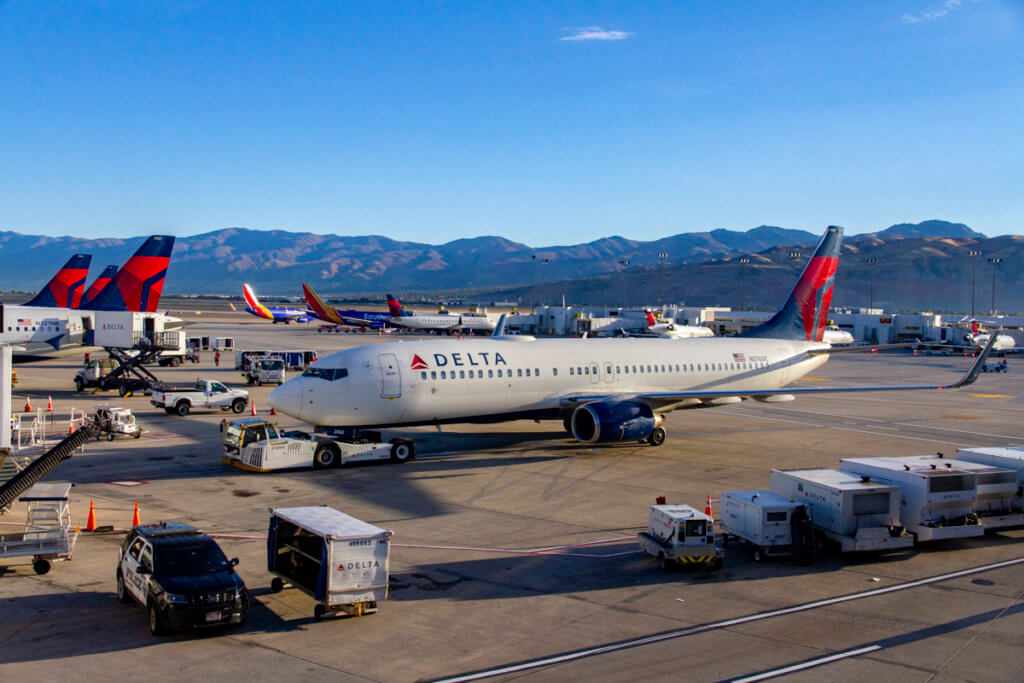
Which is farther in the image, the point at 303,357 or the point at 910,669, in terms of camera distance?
the point at 303,357

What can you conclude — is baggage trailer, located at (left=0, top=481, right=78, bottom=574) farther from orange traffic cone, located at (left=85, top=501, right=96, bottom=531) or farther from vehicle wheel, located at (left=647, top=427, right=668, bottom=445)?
vehicle wheel, located at (left=647, top=427, right=668, bottom=445)

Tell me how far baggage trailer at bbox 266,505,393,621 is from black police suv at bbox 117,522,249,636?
1.36 metres

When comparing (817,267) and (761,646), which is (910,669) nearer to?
(761,646)

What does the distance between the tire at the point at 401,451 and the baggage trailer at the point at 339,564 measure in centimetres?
1400

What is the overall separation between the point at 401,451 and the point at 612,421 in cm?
810

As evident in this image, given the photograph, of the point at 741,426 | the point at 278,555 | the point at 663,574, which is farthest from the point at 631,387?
the point at 278,555

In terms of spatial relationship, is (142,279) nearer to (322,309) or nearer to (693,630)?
(693,630)

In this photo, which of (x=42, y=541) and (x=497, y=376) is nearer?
(x=42, y=541)

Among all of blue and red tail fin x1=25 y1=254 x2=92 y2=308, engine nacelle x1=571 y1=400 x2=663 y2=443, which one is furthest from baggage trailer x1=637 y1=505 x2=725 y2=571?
blue and red tail fin x1=25 y1=254 x2=92 y2=308

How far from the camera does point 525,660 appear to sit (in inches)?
549

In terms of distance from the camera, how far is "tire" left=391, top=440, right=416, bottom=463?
31.0 meters

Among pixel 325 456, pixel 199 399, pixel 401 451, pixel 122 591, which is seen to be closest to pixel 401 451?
pixel 401 451

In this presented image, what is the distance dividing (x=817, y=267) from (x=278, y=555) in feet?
115

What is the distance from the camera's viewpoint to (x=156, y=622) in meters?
14.6
